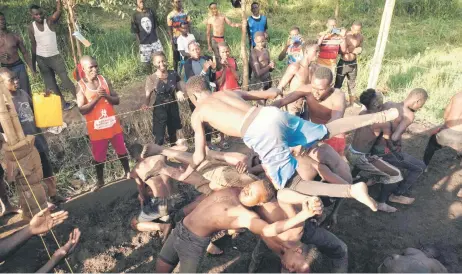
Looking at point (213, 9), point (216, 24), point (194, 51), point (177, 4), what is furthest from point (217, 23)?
point (194, 51)

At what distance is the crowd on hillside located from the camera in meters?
2.98

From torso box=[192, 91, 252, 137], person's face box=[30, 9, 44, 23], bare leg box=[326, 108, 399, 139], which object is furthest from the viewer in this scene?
person's face box=[30, 9, 44, 23]

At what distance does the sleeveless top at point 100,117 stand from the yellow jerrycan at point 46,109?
0.31 metres

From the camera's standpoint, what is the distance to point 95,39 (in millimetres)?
8562

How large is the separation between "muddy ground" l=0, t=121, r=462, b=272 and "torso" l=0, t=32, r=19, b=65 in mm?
A: 2379

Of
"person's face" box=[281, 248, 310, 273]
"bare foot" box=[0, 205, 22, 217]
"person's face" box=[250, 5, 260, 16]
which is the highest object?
"person's face" box=[250, 5, 260, 16]

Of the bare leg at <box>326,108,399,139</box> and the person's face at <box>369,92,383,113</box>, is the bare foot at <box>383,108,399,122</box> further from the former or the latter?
the person's face at <box>369,92,383,113</box>

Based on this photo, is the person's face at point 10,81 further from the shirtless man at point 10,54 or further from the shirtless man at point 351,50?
the shirtless man at point 351,50

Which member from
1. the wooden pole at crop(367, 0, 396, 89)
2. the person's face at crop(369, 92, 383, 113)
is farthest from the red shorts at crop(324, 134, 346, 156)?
the wooden pole at crop(367, 0, 396, 89)

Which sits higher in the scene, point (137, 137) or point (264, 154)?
point (264, 154)

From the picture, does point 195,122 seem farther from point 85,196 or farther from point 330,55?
point 330,55

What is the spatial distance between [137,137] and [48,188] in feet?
5.94

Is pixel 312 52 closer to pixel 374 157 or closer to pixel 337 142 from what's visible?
pixel 337 142

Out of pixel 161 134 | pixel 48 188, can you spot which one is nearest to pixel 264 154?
pixel 161 134
